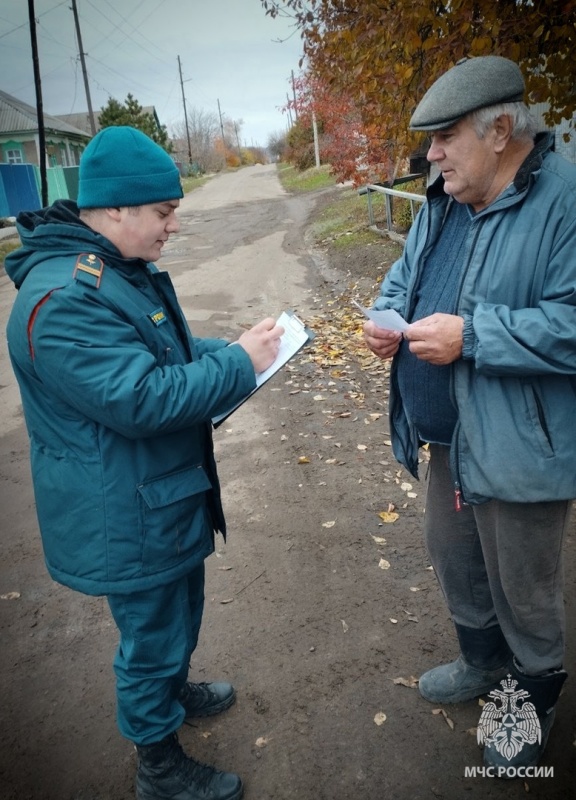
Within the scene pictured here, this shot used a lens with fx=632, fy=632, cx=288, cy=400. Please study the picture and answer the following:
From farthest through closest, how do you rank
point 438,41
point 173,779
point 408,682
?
point 438,41 → point 408,682 → point 173,779

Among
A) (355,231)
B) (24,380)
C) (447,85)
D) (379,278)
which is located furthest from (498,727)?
(355,231)

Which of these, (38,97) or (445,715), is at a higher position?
(38,97)

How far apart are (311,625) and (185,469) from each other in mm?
1484

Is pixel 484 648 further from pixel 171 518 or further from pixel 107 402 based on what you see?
pixel 107 402

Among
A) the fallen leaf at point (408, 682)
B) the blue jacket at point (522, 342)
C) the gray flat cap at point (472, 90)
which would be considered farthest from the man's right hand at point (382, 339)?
the fallen leaf at point (408, 682)

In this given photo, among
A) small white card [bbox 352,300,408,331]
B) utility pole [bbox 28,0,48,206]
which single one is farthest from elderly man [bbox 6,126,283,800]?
utility pole [bbox 28,0,48,206]

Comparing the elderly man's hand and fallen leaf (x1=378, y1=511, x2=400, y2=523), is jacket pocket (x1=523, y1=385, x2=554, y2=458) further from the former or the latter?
fallen leaf (x1=378, y1=511, x2=400, y2=523)

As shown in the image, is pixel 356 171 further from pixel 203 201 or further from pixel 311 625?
pixel 203 201

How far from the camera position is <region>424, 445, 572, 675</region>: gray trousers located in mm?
2102

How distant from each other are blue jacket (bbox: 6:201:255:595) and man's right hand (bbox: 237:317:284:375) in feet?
0.16

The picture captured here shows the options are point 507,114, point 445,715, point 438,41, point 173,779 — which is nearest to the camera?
point 507,114

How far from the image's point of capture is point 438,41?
12.3 feet

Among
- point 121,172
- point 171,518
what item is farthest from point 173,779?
point 121,172

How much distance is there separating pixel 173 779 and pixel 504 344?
1928 millimetres
